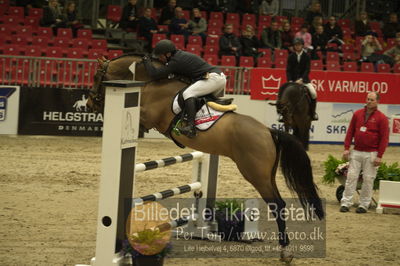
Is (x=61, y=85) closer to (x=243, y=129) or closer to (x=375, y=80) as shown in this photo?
(x=375, y=80)

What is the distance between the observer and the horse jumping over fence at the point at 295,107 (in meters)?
13.0

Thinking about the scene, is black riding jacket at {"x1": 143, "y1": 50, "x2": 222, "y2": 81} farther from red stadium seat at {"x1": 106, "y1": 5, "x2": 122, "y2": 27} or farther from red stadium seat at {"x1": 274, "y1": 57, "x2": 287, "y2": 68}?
red stadium seat at {"x1": 106, "y1": 5, "x2": 122, "y2": 27}

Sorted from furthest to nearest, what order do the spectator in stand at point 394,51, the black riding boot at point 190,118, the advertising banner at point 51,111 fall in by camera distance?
1. the spectator in stand at point 394,51
2. the advertising banner at point 51,111
3. the black riding boot at point 190,118

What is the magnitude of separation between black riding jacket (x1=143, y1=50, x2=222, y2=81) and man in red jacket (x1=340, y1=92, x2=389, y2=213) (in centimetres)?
266

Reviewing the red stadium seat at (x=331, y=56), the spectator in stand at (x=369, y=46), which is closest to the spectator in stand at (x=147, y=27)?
the red stadium seat at (x=331, y=56)

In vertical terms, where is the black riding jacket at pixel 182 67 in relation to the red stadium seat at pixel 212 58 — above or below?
above

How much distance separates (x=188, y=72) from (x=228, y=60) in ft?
32.0

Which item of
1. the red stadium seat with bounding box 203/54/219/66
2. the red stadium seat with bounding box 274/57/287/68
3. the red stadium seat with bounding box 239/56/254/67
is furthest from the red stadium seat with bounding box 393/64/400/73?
the red stadium seat with bounding box 203/54/219/66

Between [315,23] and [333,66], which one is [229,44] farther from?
[315,23]

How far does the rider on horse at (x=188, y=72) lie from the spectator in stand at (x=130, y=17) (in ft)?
37.6

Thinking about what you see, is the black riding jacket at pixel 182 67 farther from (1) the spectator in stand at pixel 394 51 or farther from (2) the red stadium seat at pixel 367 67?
(1) the spectator in stand at pixel 394 51

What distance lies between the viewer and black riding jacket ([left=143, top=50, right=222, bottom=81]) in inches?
327

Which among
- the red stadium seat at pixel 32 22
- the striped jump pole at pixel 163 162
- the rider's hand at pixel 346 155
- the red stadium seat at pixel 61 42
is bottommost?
the rider's hand at pixel 346 155

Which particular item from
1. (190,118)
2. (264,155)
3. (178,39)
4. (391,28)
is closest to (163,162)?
Result: (190,118)
